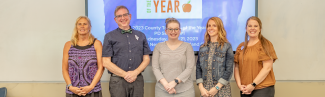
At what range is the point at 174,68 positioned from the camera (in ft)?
7.03

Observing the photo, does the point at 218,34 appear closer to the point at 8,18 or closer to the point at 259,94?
the point at 259,94

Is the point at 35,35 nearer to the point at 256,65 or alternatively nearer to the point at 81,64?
the point at 81,64

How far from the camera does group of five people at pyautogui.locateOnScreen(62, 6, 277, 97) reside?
2.10m

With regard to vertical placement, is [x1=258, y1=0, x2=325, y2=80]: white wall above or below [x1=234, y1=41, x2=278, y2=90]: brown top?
above

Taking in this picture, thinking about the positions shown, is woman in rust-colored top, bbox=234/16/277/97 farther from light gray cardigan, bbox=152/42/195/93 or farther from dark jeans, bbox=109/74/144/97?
dark jeans, bbox=109/74/144/97

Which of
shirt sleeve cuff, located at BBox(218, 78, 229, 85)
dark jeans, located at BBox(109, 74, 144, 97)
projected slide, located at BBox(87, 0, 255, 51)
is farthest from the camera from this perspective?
projected slide, located at BBox(87, 0, 255, 51)

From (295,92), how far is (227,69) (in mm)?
1673

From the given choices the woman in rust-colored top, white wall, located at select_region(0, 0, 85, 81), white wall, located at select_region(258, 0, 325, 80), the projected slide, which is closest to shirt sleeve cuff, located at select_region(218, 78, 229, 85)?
the woman in rust-colored top

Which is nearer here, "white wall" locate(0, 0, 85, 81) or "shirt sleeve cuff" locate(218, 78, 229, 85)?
"shirt sleeve cuff" locate(218, 78, 229, 85)

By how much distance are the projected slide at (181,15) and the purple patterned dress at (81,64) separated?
0.88 m

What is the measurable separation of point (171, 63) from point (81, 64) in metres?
0.97

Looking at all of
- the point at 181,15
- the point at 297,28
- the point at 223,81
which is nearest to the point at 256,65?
the point at 223,81

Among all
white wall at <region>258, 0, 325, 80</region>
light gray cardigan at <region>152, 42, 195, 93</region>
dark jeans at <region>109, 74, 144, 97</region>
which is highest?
white wall at <region>258, 0, 325, 80</region>

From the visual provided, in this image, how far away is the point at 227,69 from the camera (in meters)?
2.11
